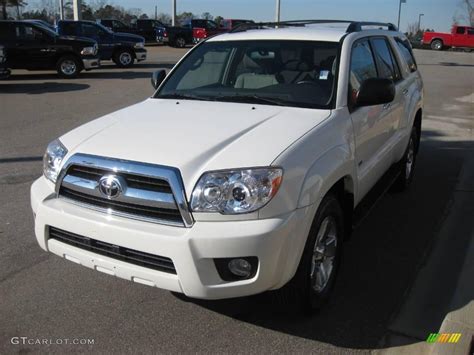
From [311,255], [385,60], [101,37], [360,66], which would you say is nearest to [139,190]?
[311,255]

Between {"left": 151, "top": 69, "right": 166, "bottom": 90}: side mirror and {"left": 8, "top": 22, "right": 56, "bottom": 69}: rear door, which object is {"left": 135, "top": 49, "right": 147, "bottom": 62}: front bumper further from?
{"left": 151, "top": 69, "right": 166, "bottom": 90}: side mirror

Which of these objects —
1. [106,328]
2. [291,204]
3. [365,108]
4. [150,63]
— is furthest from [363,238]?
[150,63]

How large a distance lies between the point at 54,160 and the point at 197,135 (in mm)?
968

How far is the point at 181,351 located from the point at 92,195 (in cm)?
106

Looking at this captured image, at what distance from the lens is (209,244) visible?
274cm

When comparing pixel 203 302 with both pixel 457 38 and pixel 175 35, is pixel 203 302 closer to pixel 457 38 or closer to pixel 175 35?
pixel 175 35

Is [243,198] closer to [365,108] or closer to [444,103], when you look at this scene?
[365,108]

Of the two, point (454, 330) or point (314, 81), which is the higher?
point (314, 81)

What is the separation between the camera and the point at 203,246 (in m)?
2.75

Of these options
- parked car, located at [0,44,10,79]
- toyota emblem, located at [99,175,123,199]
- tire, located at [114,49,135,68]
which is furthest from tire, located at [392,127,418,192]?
tire, located at [114,49,135,68]

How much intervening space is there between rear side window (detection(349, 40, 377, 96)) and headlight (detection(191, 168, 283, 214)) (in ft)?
4.82

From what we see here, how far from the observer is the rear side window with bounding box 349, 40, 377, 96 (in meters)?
4.10

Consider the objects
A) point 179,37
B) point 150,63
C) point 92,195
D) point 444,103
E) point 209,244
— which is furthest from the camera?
point 179,37

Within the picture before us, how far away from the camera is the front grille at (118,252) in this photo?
2881mm
